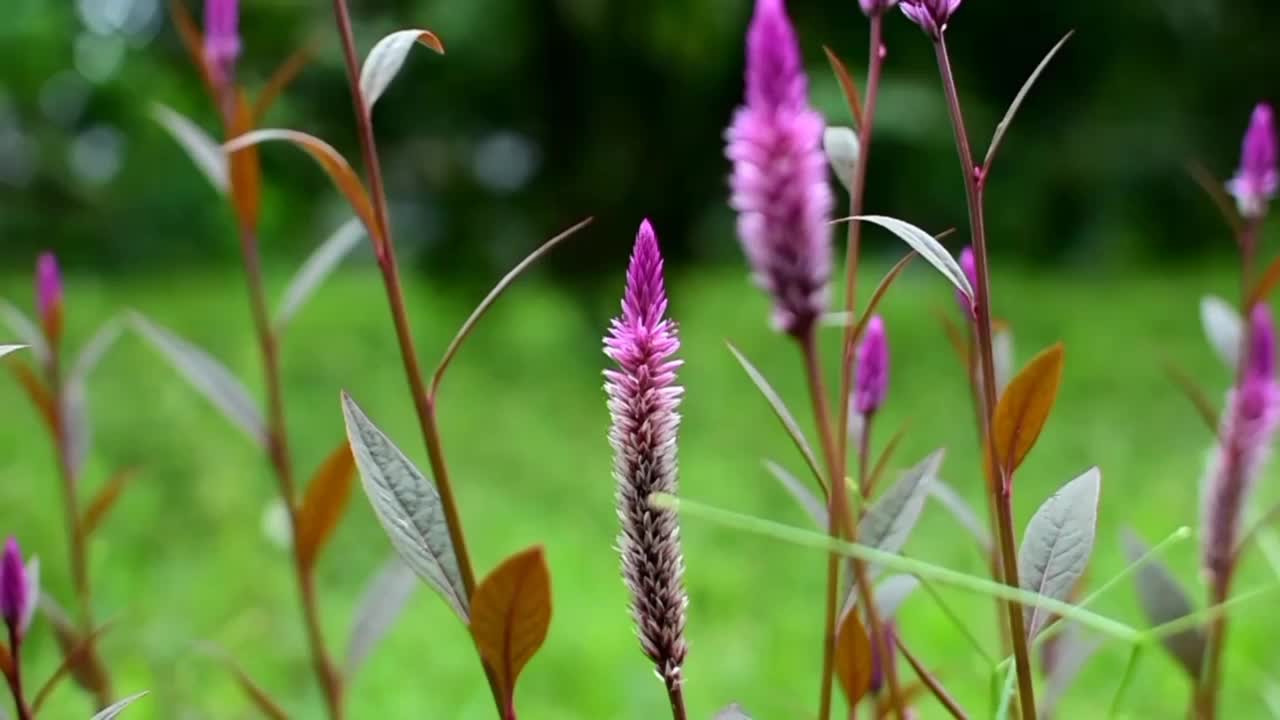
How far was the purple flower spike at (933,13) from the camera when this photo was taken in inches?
13.6

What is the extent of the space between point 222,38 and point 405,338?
36 centimetres

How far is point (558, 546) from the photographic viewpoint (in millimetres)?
1855

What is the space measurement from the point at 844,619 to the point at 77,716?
869 mm

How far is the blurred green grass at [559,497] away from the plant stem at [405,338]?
0.22m

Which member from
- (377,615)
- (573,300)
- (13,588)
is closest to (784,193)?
(13,588)

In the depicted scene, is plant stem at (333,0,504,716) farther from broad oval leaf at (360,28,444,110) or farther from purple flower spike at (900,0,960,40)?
purple flower spike at (900,0,960,40)

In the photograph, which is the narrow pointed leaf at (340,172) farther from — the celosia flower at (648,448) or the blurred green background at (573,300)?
the blurred green background at (573,300)

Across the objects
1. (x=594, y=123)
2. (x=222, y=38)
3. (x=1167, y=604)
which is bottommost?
(x=1167, y=604)

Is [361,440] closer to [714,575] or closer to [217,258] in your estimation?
[714,575]

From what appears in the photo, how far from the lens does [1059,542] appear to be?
0.41m

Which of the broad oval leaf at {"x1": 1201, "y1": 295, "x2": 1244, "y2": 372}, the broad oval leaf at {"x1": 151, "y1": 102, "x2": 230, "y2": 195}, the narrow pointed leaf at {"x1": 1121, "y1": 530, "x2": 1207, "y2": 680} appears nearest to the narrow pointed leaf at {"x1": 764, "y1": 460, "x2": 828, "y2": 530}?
the narrow pointed leaf at {"x1": 1121, "y1": 530, "x2": 1207, "y2": 680}

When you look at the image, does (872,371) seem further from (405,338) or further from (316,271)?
(316,271)

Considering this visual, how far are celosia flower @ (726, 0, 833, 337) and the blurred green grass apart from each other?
0.77ft

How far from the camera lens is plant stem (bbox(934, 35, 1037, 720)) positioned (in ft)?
1.15
